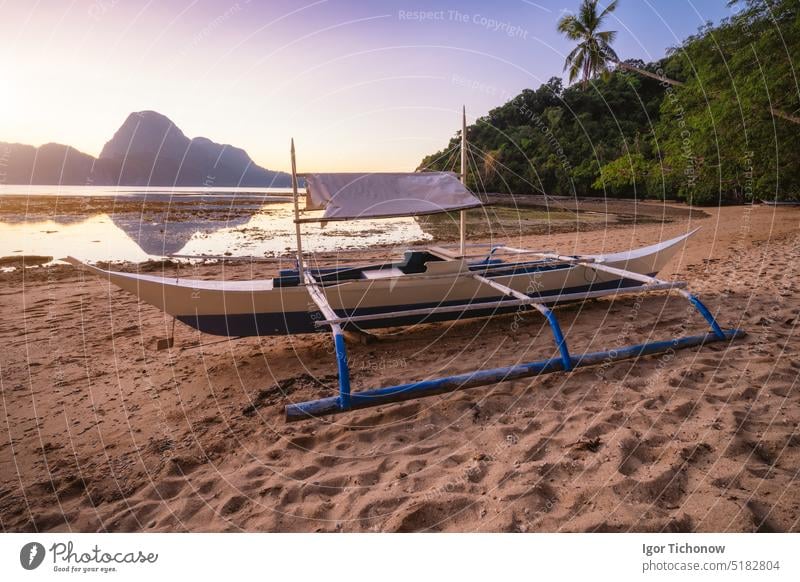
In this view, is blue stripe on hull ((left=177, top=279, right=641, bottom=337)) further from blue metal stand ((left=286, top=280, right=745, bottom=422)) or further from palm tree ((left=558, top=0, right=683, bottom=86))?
palm tree ((left=558, top=0, right=683, bottom=86))

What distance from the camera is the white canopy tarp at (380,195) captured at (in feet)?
18.5

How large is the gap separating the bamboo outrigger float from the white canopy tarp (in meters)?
0.02

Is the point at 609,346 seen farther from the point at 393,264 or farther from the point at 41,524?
the point at 41,524

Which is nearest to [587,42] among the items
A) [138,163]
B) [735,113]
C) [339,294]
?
[735,113]

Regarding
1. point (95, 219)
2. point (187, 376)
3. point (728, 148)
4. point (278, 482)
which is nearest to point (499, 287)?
point (278, 482)

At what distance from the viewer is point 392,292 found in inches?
229

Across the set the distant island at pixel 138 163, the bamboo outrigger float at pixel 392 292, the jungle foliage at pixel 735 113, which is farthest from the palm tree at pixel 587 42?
the distant island at pixel 138 163

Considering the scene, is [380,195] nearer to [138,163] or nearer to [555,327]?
[555,327]

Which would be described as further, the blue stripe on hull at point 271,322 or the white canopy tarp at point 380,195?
the white canopy tarp at point 380,195

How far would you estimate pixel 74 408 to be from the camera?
15.0 feet

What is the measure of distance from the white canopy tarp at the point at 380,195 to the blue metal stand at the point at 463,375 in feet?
6.47

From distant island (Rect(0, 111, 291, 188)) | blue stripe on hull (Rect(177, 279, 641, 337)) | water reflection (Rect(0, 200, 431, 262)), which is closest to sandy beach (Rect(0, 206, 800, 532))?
blue stripe on hull (Rect(177, 279, 641, 337))

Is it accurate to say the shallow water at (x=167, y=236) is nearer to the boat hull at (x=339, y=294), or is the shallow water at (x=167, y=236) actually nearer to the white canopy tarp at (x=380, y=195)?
the white canopy tarp at (x=380, y=195)

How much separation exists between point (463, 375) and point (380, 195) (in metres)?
2.97
